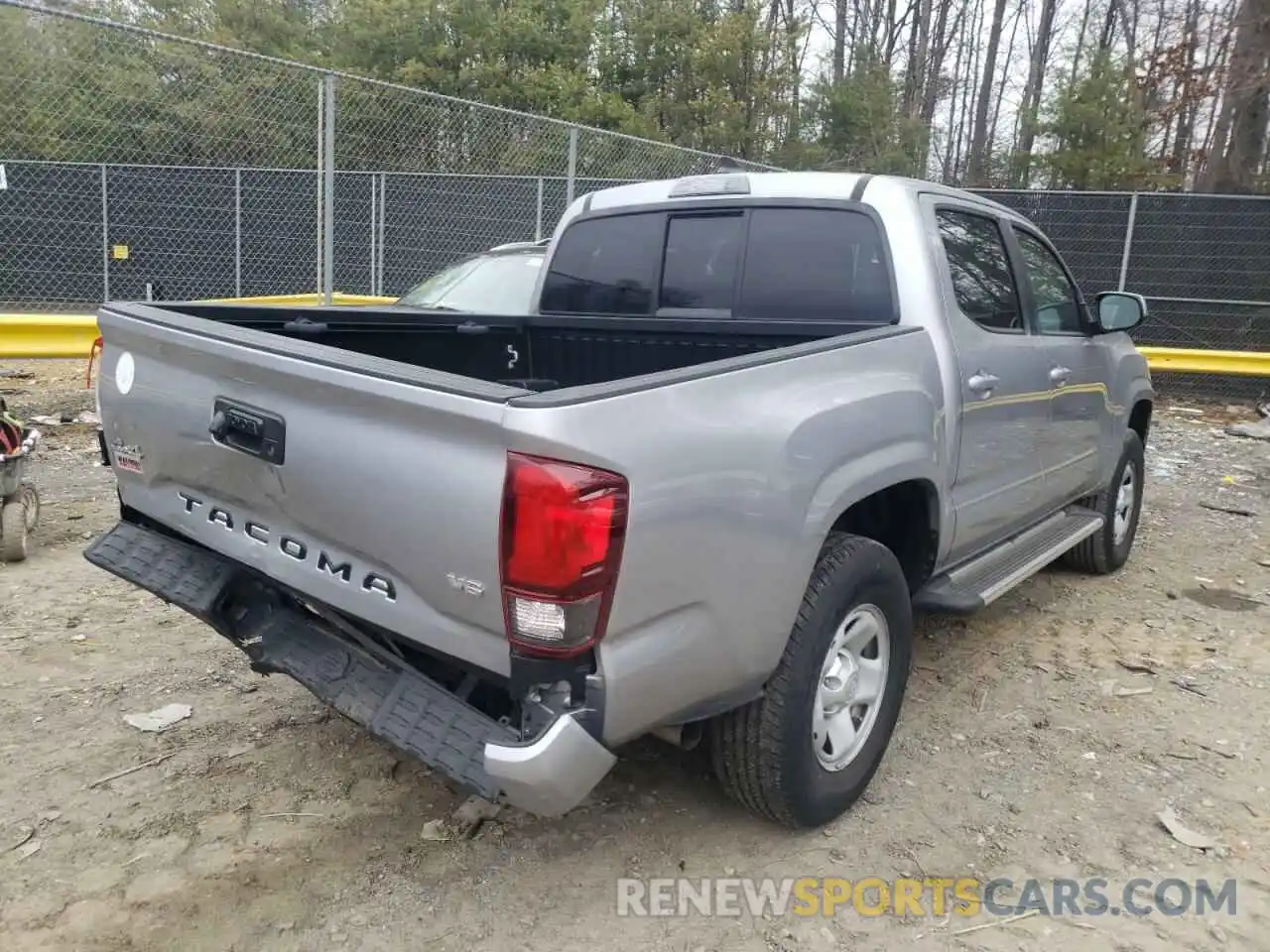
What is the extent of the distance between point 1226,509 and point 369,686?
22.0ft

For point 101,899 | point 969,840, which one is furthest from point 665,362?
point 101,899

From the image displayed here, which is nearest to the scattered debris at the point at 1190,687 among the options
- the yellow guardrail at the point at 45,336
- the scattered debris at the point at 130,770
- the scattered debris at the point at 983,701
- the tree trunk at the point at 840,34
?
the scattered debris at the point at 983,701

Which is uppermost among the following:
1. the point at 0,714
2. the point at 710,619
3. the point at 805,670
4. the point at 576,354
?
the point at 576,354

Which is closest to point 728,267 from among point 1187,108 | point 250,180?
point 250,180

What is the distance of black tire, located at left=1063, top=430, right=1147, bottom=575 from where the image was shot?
16.7 ft

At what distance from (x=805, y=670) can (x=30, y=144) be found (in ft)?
36.5

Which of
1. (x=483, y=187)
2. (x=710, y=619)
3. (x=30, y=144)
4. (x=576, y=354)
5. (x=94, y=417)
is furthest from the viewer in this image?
(x=483, y=187)

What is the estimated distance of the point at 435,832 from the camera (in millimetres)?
2838

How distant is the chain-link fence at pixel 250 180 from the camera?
1005 centimetres

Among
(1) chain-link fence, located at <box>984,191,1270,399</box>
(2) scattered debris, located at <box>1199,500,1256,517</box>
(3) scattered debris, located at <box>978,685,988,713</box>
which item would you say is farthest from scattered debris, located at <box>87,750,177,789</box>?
(1) chain-link fence, located at <box>984,191,1270,399</box>

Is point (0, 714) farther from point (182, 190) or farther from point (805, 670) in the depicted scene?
point (182, 190)

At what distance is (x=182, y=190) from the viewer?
515 inches

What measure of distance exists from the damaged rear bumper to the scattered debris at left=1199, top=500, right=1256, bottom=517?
6404 millimetres
